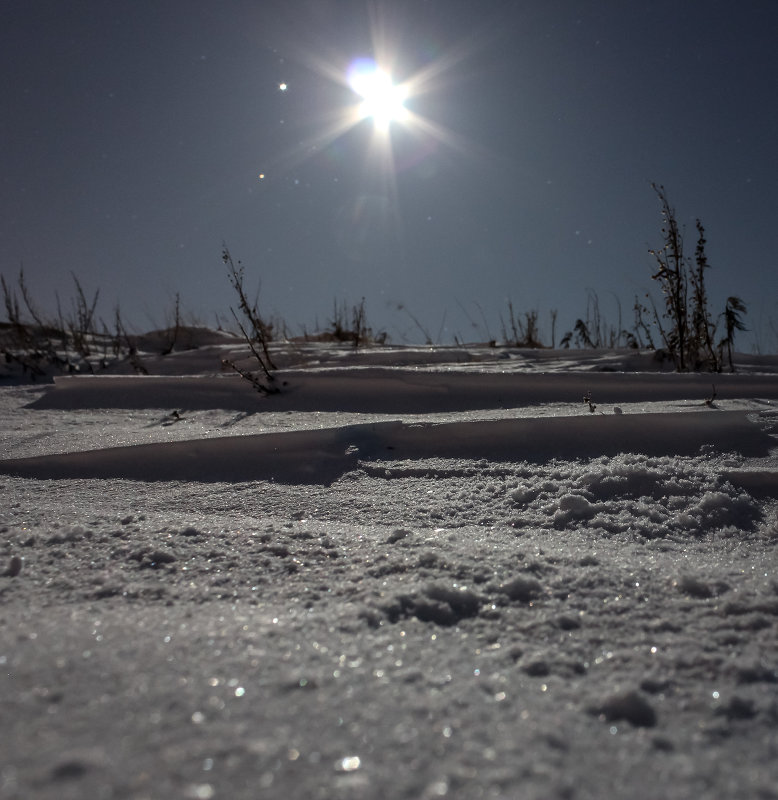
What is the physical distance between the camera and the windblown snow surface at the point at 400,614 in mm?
455

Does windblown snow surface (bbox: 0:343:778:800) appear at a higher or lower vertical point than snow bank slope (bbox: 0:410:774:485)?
lower

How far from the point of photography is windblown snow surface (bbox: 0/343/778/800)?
1.49ft

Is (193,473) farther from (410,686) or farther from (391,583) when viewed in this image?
(410,686)

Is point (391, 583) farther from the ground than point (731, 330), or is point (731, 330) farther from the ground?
point (731, 330)

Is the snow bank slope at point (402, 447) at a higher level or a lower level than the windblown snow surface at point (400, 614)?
higher

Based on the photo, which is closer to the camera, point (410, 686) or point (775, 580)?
point (410, 686)

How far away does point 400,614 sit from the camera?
711 millimetres

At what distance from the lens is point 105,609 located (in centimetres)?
73

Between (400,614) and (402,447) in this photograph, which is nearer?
(400,614)

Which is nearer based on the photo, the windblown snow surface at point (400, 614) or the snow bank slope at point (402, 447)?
the windblown snow surface at point (400, 614)

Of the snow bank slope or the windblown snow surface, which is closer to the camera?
the windblown snow surface

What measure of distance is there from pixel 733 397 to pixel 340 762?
225 centimetres

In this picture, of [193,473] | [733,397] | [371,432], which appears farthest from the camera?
[733,397]

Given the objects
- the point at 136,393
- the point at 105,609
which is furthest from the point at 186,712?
the point at 136,393
